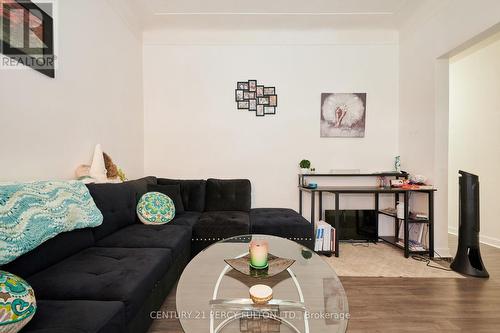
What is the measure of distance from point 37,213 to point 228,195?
200 centimetres

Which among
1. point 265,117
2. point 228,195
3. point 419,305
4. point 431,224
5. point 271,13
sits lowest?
point 419,305

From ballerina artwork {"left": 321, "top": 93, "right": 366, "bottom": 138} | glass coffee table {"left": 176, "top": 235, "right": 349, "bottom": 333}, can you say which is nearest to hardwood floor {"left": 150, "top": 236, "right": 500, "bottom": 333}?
glass coffee table {"left": 176, "top": 235, "right": 349, "bottom": 333}

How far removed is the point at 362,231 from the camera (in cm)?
338

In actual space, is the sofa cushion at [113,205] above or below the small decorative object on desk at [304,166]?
below

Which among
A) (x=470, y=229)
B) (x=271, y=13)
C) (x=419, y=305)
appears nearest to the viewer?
(x=419, y=305)

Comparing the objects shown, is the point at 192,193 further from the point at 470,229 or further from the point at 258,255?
the point at 470,229

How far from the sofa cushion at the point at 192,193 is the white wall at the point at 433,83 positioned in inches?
109

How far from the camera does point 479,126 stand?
10.9 ft

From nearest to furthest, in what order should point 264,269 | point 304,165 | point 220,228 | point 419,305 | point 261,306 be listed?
point 261,306, point 264,269, point 419,305, point 220,228, point 304,165

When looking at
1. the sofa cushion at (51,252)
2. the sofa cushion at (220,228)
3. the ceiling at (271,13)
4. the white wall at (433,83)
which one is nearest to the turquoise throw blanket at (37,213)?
the sofa cushion at (51,252)

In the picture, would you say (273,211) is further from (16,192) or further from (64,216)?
(16,192)

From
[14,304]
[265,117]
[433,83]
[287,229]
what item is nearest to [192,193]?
[287,229]

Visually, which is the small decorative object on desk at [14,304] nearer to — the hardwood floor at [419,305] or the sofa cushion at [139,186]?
the hardwood floor at [419,305]

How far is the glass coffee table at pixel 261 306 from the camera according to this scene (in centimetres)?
100
